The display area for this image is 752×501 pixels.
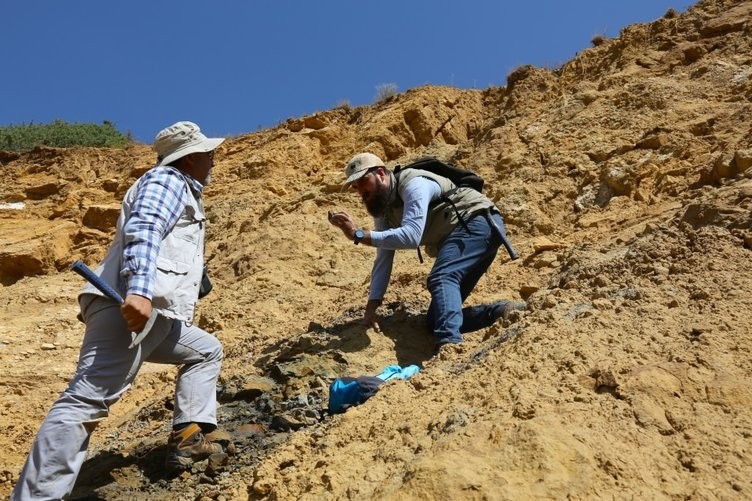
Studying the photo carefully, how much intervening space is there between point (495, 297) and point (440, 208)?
107 centimetres

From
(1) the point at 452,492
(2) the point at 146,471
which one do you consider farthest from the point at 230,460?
(1) the point at 452,492

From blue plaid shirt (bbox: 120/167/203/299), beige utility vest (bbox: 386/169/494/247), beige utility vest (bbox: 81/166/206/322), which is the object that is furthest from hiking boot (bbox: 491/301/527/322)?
blue plaid shirt (bbox: 120/167/203/299)

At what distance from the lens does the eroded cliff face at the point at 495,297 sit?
8.36 feet

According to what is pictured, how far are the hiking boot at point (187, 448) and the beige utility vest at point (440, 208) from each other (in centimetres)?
190

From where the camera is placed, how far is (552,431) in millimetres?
2490

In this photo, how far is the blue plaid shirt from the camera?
3.06 m

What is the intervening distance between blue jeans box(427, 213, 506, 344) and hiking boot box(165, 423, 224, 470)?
4.73 ft

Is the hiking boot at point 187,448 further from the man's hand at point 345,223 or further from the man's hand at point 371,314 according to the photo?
the man's hand at point 371,314

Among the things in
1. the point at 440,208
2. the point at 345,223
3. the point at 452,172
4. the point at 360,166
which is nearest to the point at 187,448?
the point at 345,223

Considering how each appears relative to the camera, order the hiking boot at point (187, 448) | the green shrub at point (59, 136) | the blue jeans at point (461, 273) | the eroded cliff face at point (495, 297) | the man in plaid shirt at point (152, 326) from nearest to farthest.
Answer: the eroded cliff face at point (495, 297) → the man in plaid shirt at point (152, 326) → the hiking boot at point (187, 448) → the blue jeans at point (461, 273) → the green shrub at point (59, 136)

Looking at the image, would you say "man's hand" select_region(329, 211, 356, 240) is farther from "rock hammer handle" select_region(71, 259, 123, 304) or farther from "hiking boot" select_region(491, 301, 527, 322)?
"rock hammer handle" select_region(71, 259, 123, 304)

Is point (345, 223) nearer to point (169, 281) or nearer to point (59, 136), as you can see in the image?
point (169, 281)

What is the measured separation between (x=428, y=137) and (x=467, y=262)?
18.7ft

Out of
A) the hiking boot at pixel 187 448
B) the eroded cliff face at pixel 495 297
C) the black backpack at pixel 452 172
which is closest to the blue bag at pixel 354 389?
the eroded cliff face at pixel 495 297
